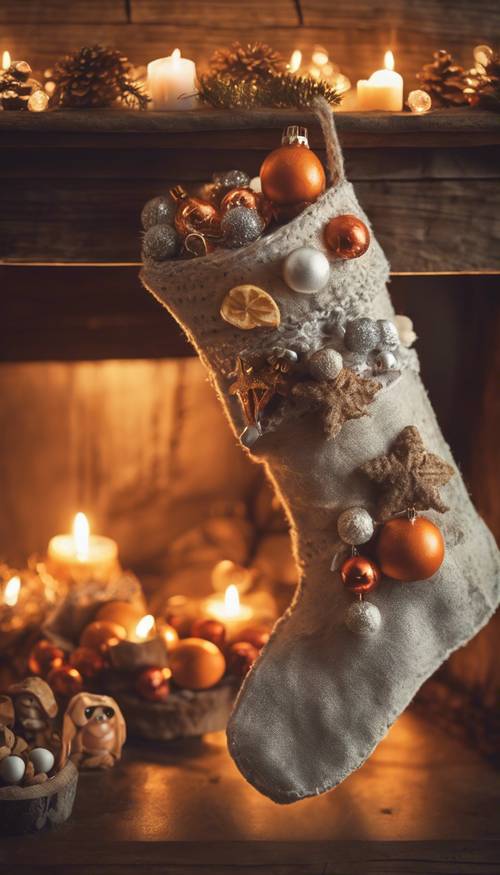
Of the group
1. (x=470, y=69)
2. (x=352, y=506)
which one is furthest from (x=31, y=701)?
(x=470, y=69)

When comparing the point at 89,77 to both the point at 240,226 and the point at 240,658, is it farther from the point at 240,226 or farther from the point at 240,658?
the point at 240,658

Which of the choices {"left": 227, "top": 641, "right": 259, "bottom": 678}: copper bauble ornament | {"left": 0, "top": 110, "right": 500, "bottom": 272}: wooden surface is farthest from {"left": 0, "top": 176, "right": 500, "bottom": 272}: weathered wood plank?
{"left": 227, "top": 641, "right": 259, "bottom": 678}: copper bauble ornament

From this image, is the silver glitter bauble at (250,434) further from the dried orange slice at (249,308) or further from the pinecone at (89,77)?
the pinecone at (89,77)

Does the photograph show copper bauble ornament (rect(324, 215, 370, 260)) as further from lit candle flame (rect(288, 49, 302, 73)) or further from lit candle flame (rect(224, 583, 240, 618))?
lit candle flame (rect(224, 583, 240, 618))

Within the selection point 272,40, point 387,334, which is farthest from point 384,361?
point 272,40

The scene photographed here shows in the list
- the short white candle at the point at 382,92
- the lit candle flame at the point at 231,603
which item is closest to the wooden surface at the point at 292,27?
the short white candle at the point at 382,92

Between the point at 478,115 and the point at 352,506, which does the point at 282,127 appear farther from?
the point at 352,506
